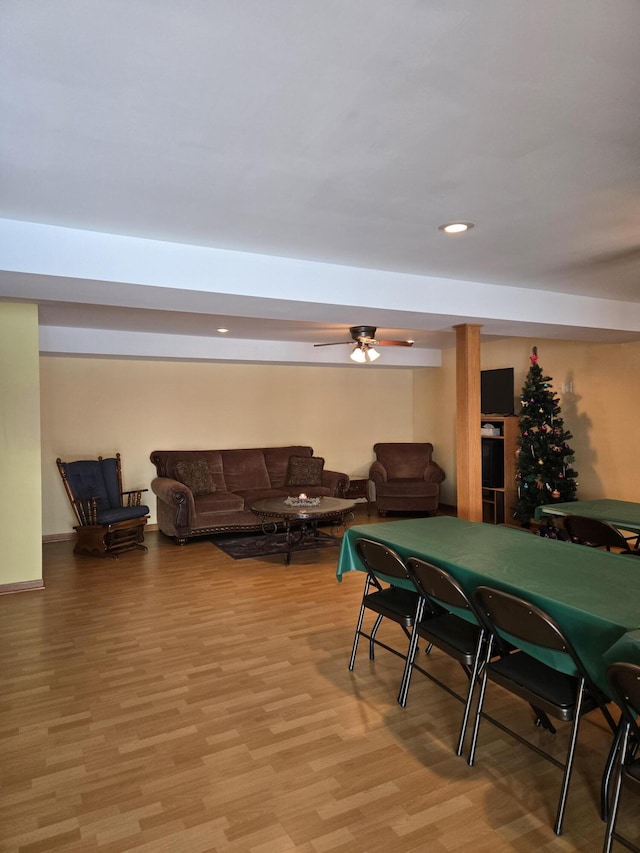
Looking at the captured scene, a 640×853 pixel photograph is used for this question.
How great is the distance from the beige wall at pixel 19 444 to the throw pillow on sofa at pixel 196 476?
223 centimetres

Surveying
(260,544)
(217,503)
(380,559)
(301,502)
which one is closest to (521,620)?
(380,559)

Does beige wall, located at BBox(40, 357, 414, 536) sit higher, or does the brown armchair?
beige wall, located at BBox(40, 357, 414, 536)

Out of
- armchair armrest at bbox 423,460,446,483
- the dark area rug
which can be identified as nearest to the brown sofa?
the dark area rug

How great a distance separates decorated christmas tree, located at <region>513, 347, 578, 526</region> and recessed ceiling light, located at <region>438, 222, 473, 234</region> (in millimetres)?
3969

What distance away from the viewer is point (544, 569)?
8.90ft

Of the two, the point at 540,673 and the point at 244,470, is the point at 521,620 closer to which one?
the point at 540,673

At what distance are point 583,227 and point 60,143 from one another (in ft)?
8.75

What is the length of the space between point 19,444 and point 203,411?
3165 mm

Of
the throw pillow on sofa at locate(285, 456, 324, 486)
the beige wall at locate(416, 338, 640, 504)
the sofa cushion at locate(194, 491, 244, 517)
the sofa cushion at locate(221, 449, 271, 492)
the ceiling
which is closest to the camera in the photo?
the ceiling

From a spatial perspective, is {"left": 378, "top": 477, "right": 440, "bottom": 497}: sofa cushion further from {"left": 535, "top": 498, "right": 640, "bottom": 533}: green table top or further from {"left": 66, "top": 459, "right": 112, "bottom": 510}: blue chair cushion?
{"left": 66, "top": 459, "right": 112, "bottom": 510}: blue chair cushion

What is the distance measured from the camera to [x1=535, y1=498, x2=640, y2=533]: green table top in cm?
413

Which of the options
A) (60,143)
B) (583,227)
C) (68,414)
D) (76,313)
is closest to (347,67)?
(60,143)

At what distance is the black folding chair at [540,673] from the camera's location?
2.13 m

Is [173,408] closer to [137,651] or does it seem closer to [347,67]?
[137,651]
